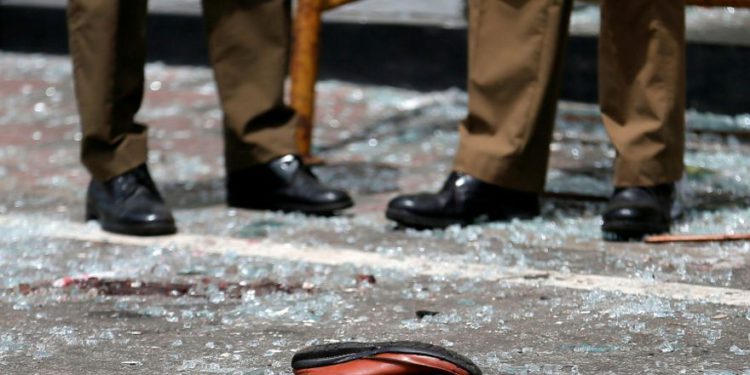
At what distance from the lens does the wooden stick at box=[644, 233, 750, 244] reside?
2879 mm

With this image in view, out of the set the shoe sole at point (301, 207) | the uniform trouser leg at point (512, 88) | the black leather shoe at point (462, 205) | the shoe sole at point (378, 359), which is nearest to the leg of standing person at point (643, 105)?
the uniform trouser leg at point (512, 88)

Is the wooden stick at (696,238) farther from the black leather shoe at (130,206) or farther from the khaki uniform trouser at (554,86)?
the black leather shoe at (130,206)

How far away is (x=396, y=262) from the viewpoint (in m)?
2.78

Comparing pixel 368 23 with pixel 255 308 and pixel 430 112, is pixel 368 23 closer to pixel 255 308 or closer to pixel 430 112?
pixel 430 112

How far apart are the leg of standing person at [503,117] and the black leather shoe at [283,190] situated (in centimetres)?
21

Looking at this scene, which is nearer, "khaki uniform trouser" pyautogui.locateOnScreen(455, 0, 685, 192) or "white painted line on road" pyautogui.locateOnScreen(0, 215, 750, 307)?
"white painted line on road" pyautogui.locateOnScreen(0, 215, 750, 307)

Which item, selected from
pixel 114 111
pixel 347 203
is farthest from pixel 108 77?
pixel 347 203

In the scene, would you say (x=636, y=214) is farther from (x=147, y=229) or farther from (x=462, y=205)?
(x=147, y=229)

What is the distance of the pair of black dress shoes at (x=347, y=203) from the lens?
2957 millimetres

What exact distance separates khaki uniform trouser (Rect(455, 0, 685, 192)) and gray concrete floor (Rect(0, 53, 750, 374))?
147mm

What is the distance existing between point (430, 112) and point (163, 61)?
1.42 metres

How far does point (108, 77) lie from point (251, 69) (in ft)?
1.26

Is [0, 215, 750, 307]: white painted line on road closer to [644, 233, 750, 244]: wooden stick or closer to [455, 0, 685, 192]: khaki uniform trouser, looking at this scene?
[644, 233, 750, 244]: wooden stick

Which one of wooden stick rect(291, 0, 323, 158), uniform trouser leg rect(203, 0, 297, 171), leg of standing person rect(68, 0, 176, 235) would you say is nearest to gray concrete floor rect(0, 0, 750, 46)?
wooden stick rect(291, 0, 323, 158)
